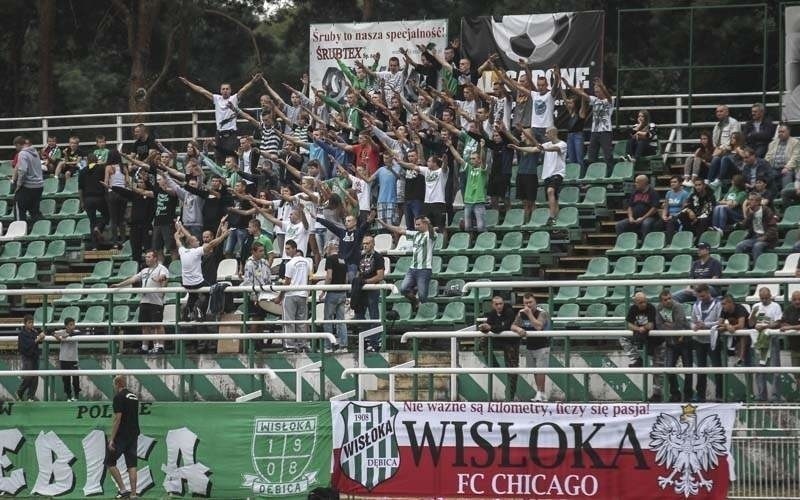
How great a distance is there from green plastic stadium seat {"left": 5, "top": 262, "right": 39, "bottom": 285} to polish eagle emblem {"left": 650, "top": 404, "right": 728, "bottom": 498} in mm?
13691

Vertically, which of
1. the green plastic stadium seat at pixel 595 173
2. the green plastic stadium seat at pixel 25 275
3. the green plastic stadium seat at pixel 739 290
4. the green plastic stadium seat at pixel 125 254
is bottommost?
the green plastic stadium seat at pixel 739 290

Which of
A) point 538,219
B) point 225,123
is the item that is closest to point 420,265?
point 538,219

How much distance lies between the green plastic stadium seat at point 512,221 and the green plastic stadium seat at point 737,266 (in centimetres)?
384

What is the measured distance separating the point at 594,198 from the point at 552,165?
1039 millimetres

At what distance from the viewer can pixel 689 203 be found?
79.8 ft

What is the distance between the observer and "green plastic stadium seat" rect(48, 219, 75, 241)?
29047 millimetres

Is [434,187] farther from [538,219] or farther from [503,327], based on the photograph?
[503,327]

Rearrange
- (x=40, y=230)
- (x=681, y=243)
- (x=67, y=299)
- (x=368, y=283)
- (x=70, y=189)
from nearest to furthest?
(x=368, y=283)
(x=681, y=243)
(x=67, y=299)
(x=40, y=230)
(x=70, y=189)

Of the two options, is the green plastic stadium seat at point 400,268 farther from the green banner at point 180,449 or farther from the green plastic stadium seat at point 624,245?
the green banner at point 180,449

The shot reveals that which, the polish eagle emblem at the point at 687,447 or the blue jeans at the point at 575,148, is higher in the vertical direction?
the blue jeans at the point at 575,148

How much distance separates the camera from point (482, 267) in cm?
2448

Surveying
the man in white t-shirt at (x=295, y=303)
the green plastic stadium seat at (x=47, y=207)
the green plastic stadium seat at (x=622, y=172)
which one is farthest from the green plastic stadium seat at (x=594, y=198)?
the green plastic stadium seat at (x=47, y=207)

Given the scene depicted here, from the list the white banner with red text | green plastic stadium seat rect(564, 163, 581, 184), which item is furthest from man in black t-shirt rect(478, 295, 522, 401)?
the white banner with red text

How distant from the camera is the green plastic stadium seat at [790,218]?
78.6ft
